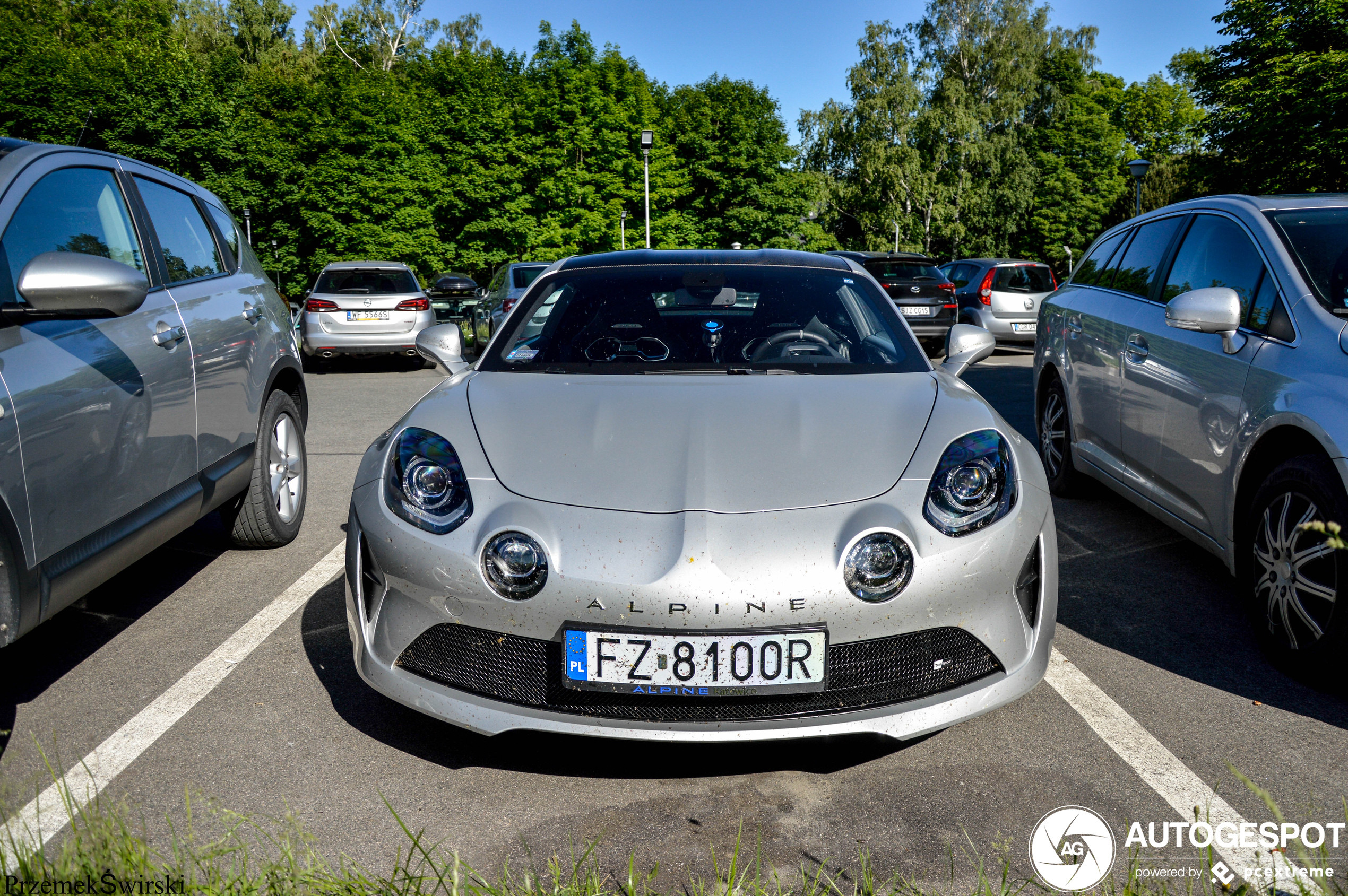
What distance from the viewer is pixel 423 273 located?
38.8 m

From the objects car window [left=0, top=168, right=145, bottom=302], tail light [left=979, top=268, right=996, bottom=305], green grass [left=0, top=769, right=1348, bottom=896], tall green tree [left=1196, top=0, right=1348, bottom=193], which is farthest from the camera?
tall green tree [left=1196, top=0, right=1348, bottom=193]

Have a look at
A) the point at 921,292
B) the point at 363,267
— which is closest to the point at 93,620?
the point at 363,267

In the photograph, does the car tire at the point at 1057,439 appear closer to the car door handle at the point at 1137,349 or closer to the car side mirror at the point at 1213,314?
the car door handle at the point at 1137,349

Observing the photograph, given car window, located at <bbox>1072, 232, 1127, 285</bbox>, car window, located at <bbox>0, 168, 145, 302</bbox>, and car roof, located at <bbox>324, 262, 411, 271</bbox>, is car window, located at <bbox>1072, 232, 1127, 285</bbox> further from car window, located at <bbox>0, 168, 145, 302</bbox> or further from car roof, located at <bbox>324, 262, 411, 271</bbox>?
car roof, located at <bbox>324, 262, 411, 271</bbox>

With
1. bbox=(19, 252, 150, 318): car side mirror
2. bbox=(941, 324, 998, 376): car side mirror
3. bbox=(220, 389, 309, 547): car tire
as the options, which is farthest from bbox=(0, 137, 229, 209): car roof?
bbox=(941, 324, 998, 376): car side mirror

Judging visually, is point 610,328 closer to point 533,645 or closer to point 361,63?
point 533,645

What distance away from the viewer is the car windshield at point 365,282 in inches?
568

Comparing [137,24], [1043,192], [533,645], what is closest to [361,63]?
[137,24]

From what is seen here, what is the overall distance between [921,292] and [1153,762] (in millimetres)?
14010

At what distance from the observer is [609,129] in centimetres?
4028

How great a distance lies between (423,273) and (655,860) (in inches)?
1508

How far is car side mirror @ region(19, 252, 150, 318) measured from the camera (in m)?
2.72

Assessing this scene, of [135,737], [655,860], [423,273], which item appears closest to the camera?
[655,860]

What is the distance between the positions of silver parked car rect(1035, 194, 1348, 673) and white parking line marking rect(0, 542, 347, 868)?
2937 millimetres
